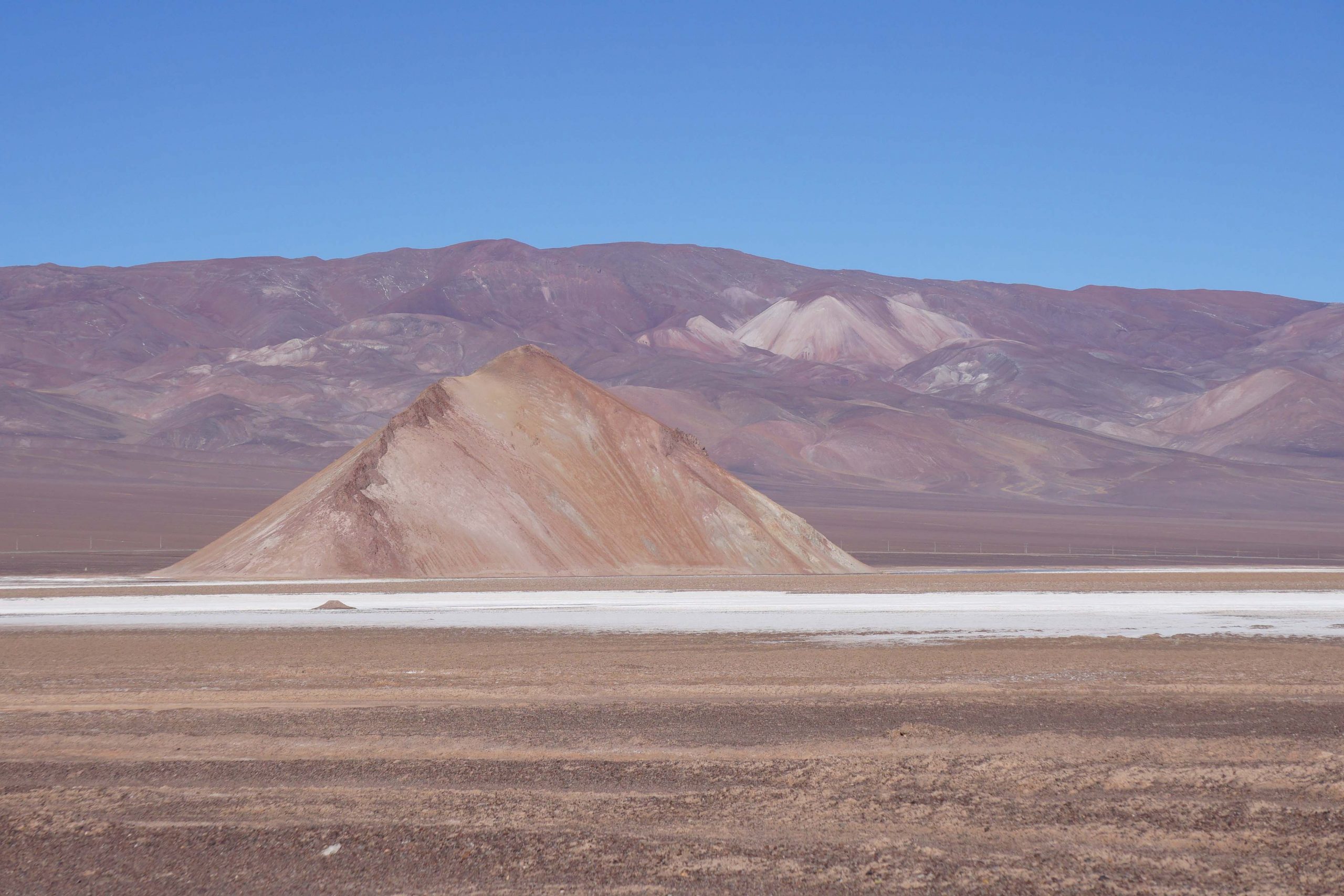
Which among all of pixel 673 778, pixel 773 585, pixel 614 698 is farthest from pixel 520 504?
pixel 673 778

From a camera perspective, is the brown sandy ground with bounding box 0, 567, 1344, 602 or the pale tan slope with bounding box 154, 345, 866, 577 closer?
the brown sandy ground with bounding box 0, 567, 1344, 602

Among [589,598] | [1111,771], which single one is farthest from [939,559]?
[1111,771]

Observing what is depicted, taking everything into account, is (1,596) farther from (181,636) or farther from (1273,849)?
(1273,849)

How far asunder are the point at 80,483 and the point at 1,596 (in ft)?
288

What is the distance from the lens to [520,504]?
45438 millimetres

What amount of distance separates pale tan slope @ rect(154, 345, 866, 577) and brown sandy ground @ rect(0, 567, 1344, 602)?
1.79 metres

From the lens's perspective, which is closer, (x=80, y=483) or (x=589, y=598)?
(x=589, y=598)

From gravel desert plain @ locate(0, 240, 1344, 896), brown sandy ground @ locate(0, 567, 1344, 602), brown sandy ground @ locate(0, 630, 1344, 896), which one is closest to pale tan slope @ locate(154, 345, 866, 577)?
gravel desert plain @ locate(0, 240, 1344, 896)

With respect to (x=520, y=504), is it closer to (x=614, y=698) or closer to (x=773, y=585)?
(x=773, y=585)

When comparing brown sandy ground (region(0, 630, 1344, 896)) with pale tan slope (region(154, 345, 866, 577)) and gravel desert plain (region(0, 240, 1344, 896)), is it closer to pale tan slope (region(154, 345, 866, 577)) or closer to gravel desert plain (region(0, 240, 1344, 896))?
gravel desert plain (region(0, 240, 1344, 896))

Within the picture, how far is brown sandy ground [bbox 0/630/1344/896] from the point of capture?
8273mm

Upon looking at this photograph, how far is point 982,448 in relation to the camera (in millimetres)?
166875

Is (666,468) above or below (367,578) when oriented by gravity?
A: above

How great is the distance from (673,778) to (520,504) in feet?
114
